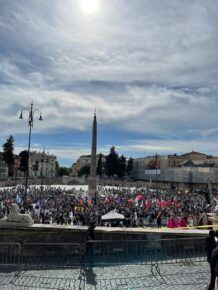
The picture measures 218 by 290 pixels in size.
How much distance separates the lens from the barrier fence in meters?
9.34

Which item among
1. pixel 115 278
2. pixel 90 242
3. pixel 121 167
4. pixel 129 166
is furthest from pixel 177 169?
pixel 115 278

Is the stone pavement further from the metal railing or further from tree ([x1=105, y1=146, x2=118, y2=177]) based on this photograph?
tree ([x1=105, y1=146, x2=118, y2=177])

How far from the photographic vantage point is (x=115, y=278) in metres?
8.16

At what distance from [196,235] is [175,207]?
2115 cm

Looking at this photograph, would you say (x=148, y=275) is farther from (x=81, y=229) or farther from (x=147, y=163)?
(x=147, y=163)

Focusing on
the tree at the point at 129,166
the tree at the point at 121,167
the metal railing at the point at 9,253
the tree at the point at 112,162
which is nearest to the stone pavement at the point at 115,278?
the metal railing at the point at 9,253

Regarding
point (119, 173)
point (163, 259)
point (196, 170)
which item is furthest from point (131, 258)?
point (119, 173)

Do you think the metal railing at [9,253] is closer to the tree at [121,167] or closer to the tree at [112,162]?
the tree at [112,162]

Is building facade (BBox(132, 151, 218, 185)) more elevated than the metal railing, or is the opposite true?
building facade (BBox(132, 151, 218, 185))

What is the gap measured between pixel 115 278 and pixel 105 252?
145 centimetres

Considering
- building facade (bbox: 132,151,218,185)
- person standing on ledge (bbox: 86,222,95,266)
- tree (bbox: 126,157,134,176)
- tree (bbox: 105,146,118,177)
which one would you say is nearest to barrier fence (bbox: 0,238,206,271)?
person standing on ledge (bbox: 86,222,95,266)

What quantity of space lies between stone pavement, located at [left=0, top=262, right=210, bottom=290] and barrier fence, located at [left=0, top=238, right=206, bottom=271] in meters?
0.36

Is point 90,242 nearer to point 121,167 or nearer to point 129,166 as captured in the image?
point 121,167

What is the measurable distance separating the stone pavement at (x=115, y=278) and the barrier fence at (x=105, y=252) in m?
0.36
